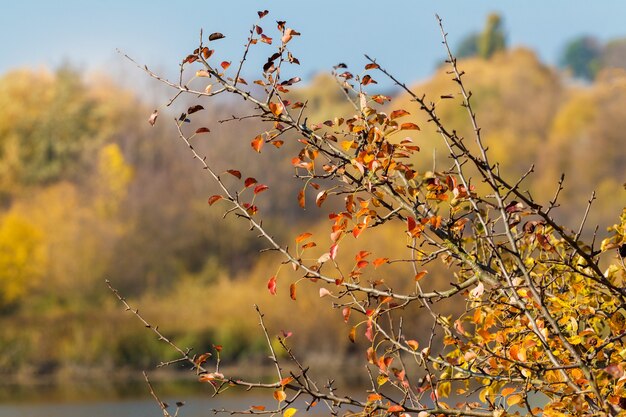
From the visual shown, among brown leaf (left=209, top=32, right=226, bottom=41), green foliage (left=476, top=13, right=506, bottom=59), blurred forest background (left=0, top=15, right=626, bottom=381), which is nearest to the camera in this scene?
brown leaf (left=209, top=32, right=226, bottom=41)

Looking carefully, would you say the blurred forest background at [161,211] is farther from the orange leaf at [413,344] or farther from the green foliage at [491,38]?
the orange leaf at [413,344]

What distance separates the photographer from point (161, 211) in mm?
33094

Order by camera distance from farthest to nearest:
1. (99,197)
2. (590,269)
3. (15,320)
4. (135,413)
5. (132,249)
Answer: (99,197) → (132,249) → (15,320) → (135,413) → (590,269)

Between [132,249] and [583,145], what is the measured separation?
20628mm

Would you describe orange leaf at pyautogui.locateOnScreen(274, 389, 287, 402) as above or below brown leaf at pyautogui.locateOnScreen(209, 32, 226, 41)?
below

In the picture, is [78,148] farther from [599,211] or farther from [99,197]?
[599,211]

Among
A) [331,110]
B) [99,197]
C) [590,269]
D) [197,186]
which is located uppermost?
[331,110]

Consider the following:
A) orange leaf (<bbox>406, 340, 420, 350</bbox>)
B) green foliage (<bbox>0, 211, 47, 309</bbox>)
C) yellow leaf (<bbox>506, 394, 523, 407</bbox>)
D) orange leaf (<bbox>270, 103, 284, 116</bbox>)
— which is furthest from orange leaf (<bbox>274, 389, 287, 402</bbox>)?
green foliage (<bbox>0, 211, 47, 309</bbox>)

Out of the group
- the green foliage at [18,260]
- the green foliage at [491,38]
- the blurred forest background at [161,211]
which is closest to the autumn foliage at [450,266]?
the blurred forest background at [161,211]

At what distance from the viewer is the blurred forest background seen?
890 inches

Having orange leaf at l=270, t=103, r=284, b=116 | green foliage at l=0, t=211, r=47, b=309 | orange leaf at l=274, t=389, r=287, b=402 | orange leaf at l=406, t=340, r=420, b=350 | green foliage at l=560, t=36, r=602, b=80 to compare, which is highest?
green foliage at l=560, t=36, r=602, b=80

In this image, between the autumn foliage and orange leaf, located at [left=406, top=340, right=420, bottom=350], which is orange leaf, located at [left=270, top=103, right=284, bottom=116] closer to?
the autumn foliage

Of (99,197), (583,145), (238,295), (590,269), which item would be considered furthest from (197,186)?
(590,269)

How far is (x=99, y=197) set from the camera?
109 ft
